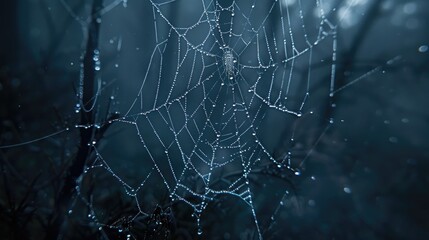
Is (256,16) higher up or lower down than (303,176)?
higher up

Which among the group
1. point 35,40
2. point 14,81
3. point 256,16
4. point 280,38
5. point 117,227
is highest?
point 35,40

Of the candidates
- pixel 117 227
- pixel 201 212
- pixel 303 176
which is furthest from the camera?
pixel 303 176

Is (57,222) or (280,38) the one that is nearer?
(57,222)

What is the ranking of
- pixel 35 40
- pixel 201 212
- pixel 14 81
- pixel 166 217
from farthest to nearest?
pixel 35 40, pixel 14 81, pixel 201 212, pixel 166 217

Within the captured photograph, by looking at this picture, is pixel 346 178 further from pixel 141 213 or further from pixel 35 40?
pixel 35 40

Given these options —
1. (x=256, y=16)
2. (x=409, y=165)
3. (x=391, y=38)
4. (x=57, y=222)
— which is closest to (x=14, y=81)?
(x=57, y=222)

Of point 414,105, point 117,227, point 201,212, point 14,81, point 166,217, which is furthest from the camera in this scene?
point 414,105

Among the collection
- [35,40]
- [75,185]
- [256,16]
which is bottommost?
[75,185]

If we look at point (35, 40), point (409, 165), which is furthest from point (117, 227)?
point (35, 40)

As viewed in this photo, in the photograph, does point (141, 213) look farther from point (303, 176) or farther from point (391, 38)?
point (391, 38)
